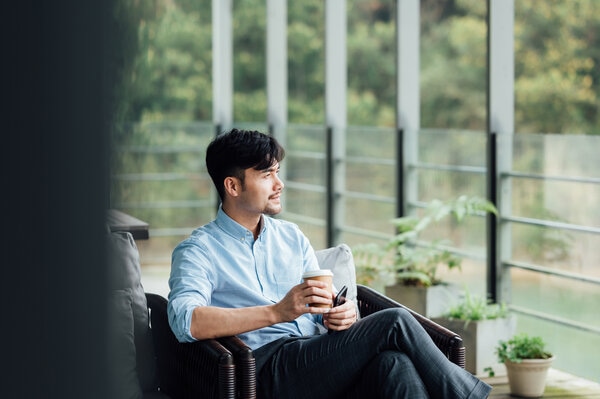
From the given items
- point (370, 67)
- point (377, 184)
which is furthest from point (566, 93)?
point (377, 184)

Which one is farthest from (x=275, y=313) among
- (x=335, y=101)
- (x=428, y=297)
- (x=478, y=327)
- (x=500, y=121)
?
(x=335, y=101)

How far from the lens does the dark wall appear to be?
0.28 meters

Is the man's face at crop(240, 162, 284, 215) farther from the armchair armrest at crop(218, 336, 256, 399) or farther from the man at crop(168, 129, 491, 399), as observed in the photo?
the armchair armrest at crop(218, 336, 256, 399)

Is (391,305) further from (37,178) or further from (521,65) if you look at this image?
(521,65)

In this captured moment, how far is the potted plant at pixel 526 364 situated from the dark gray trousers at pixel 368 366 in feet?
5.11

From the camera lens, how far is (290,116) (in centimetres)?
1925

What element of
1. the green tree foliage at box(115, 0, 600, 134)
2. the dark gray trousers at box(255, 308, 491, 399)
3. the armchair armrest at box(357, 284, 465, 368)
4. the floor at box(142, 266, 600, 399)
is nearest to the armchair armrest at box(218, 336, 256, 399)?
the dark gray trousers at box(255, 308, 491, 399)

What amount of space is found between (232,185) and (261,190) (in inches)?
3.1

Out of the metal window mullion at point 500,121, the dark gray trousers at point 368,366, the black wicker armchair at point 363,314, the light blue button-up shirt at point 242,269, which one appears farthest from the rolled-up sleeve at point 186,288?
the metal window mullion at point 500,121

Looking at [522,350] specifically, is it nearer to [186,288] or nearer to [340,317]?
[340,317]

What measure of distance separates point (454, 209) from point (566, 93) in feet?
46.4

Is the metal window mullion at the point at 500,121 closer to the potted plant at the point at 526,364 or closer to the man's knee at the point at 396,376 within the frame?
the potted plant at the point at 526,364

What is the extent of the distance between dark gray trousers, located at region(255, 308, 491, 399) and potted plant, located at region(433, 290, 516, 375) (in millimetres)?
1770

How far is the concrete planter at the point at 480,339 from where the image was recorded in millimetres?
3977
